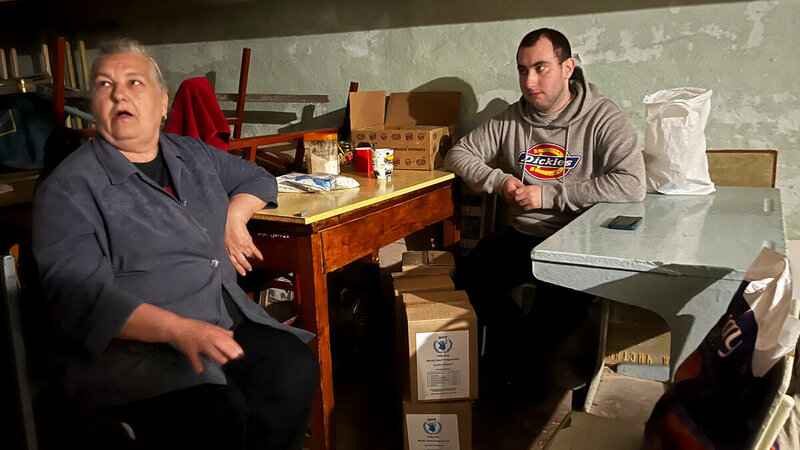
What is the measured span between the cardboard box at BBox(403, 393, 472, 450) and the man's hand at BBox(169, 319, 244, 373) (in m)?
0.79

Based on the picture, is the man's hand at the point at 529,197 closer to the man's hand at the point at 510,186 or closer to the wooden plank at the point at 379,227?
the man's hand at the point at 510,186

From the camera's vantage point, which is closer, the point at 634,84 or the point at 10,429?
the point at 10,429

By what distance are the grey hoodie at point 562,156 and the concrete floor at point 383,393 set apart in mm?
715

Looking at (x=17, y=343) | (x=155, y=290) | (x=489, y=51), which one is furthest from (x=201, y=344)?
(x=489, y=51)

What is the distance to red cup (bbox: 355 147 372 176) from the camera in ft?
8.32

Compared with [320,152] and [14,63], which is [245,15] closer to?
[320,152]

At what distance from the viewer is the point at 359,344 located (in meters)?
2.81

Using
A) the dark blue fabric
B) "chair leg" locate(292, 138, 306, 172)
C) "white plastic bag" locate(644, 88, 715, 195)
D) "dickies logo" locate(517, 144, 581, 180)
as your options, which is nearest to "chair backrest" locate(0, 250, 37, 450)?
the dark blue fabric

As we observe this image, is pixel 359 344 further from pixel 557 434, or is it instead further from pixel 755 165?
pixel 755 165

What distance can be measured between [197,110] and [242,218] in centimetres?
67

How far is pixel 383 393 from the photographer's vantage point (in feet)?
8.27

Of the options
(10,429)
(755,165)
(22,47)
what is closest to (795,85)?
(755,165)

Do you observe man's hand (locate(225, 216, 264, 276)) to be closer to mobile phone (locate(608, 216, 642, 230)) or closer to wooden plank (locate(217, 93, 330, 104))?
mobile phone (locate(608, 216, 642, 230))

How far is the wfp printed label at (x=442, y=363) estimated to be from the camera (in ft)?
6.27
